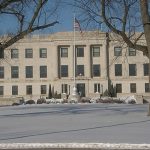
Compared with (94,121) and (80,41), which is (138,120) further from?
(80,41)

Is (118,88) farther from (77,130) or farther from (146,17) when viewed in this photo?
(77,130)

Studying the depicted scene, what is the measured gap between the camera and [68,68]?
81.8 m

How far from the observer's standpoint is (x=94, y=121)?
1912 cm

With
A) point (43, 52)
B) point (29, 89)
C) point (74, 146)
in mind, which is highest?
point (43, 52)

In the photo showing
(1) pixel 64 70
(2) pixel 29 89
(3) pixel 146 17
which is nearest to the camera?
(3) pixel 146 17

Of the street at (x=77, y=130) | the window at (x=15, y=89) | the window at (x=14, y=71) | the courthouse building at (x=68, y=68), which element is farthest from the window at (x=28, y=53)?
the street at (x=77, y=130)

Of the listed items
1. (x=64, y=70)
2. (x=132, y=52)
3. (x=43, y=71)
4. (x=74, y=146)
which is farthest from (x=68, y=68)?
(x=74, y=146)

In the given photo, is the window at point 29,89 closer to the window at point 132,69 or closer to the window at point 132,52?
the window at point 132,69

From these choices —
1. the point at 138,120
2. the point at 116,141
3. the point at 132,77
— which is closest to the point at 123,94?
the point at 132,77

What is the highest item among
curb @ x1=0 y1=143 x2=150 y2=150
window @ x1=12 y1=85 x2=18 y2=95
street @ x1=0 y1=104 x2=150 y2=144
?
window @ x1=12 y1=85 x2=18 y2=95

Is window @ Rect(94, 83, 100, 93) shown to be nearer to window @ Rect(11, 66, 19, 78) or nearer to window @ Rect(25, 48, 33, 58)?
window @ Rect(25, 48, 33, 58)

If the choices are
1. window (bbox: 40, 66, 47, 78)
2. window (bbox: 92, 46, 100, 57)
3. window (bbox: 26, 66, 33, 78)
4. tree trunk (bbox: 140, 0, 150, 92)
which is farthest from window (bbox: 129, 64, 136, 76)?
tree trunk (bbox: 140, 0, 150, 92)

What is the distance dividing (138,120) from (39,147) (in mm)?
7203

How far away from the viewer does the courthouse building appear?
263ft
